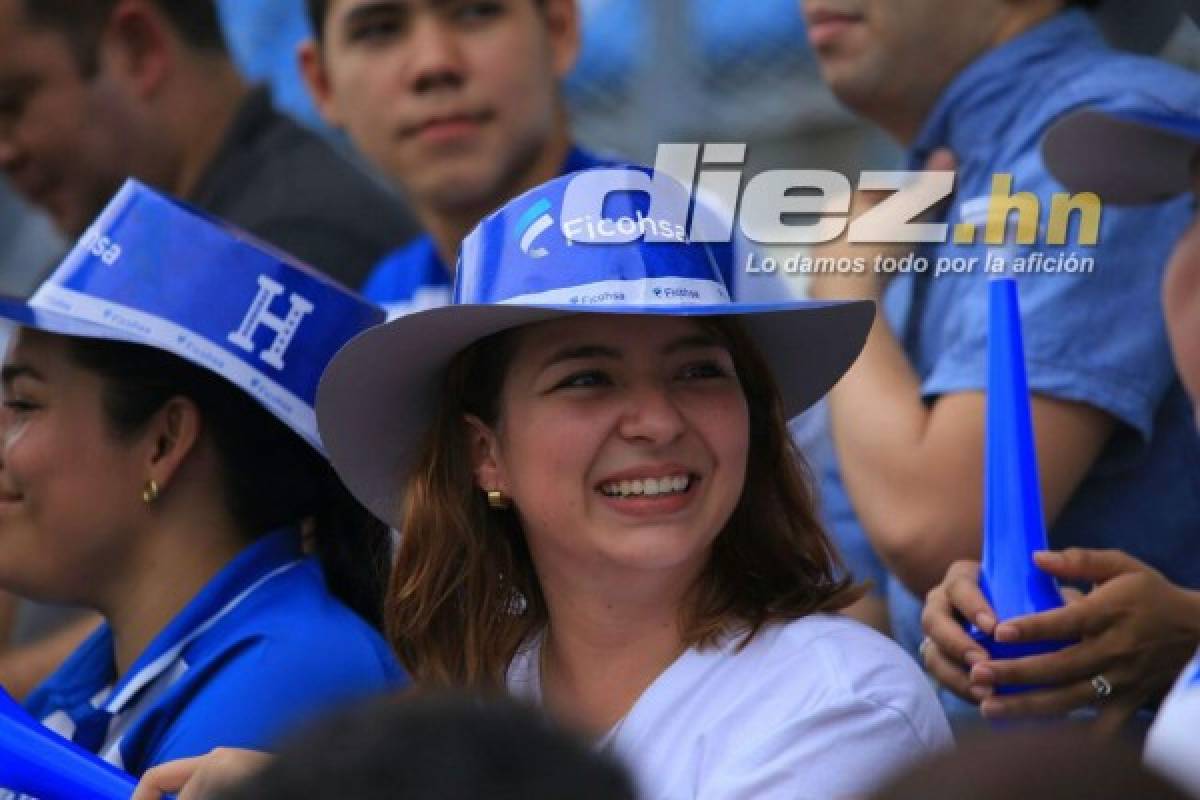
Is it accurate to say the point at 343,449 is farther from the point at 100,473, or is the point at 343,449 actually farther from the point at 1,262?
the point at 1,262

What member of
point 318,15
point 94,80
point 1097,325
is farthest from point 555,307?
point 94,80

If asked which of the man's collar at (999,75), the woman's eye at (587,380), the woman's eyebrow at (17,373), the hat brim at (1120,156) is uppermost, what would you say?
the man's collar at (999,75)

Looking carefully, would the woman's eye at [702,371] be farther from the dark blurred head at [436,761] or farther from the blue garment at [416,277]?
the dark blurred head at [436,761]

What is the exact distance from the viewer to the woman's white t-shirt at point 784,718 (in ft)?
8.30

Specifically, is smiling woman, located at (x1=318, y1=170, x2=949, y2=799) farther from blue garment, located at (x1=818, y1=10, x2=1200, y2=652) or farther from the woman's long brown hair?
blue garment, located at (x1=818, y1=10, x2=1200, y2=652)

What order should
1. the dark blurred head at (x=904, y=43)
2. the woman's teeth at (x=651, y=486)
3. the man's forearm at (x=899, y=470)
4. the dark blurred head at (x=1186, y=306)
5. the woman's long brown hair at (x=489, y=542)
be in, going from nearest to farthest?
the dark blurred head at (x=1186, y=306) < the woman's teeth at (x=651, y=486) < the woman's long brown hair at (x=489, y=542) < the man's forearm at (x=899, y=470) < the dark blurred head at (x=904, y=43)

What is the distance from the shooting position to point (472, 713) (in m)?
1.40

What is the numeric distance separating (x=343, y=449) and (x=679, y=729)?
684mm

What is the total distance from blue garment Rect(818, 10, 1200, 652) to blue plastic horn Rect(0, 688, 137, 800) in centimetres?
119

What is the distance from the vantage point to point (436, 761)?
135cm

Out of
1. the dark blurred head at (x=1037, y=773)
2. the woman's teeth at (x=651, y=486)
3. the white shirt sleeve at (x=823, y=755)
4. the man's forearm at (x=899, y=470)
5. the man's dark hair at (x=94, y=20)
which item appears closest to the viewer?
the dark blurred head at (x=1037, y=773)

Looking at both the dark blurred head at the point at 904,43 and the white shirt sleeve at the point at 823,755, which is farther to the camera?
the dark blurred head at the point at 904,43

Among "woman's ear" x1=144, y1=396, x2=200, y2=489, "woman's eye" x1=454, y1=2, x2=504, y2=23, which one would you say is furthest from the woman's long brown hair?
"woman's eye" x1=454, y1=2, x2=504, y2=23

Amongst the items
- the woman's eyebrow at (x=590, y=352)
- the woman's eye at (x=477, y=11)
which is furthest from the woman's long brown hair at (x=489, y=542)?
the woman's eye at (x=477, y=11)
